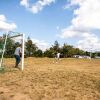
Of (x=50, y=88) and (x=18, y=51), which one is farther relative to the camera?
(x=18, y=51)

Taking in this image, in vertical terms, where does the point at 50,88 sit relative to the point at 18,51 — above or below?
below

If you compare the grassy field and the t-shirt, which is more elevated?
the t-shirt

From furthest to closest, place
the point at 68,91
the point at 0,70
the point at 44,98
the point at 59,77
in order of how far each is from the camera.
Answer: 1. the point at 0,70
2. the point at 59,77
3. the point at 68,91
4. the point at 44,98

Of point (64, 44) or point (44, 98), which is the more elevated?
point (64, 44)

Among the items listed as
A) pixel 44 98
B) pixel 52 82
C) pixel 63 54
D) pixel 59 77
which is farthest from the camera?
pixel 63 54

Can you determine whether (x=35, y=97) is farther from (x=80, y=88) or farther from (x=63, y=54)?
(x=63, y=54)

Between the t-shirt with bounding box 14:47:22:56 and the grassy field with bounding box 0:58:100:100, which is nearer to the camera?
the grassy field with bounding box 0:58:100:100

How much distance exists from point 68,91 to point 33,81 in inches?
112

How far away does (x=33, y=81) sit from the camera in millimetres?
13125

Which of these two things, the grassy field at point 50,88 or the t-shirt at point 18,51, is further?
the t-shirt at point 18,51

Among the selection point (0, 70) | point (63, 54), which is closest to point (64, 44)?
point (63, 54)

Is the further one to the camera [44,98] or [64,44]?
[64,44]

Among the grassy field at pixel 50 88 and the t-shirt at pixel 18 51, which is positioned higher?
the t-shirt at pixel 18 51

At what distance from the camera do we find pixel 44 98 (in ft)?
32.8
